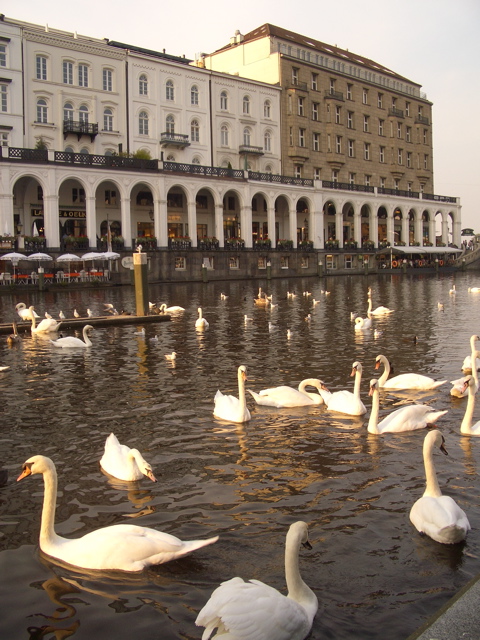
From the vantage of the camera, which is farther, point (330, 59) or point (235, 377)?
point (330, 59)

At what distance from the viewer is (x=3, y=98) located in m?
51.8

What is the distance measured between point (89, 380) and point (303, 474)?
7111 millimetres

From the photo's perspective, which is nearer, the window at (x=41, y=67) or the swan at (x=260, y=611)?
the swan at (x=260, y=611)

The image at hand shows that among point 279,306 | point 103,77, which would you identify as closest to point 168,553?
point 279,306

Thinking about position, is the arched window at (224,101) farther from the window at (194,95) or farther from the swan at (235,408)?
the swan at (235,408)

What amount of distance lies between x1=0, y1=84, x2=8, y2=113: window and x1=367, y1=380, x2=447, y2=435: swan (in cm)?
5028

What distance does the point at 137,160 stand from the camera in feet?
182

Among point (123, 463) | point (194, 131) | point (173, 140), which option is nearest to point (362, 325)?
point (123, 463)

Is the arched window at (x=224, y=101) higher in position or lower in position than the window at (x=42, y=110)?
higher

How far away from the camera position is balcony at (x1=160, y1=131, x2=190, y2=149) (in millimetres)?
61438

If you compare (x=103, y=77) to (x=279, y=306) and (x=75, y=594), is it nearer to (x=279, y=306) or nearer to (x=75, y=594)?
(x=279, y=306)

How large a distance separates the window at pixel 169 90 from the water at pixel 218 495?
52.0m

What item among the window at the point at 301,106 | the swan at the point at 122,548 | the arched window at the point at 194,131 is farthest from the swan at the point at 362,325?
the window at the point at 301,106

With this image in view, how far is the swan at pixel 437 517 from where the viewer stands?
5914mm
